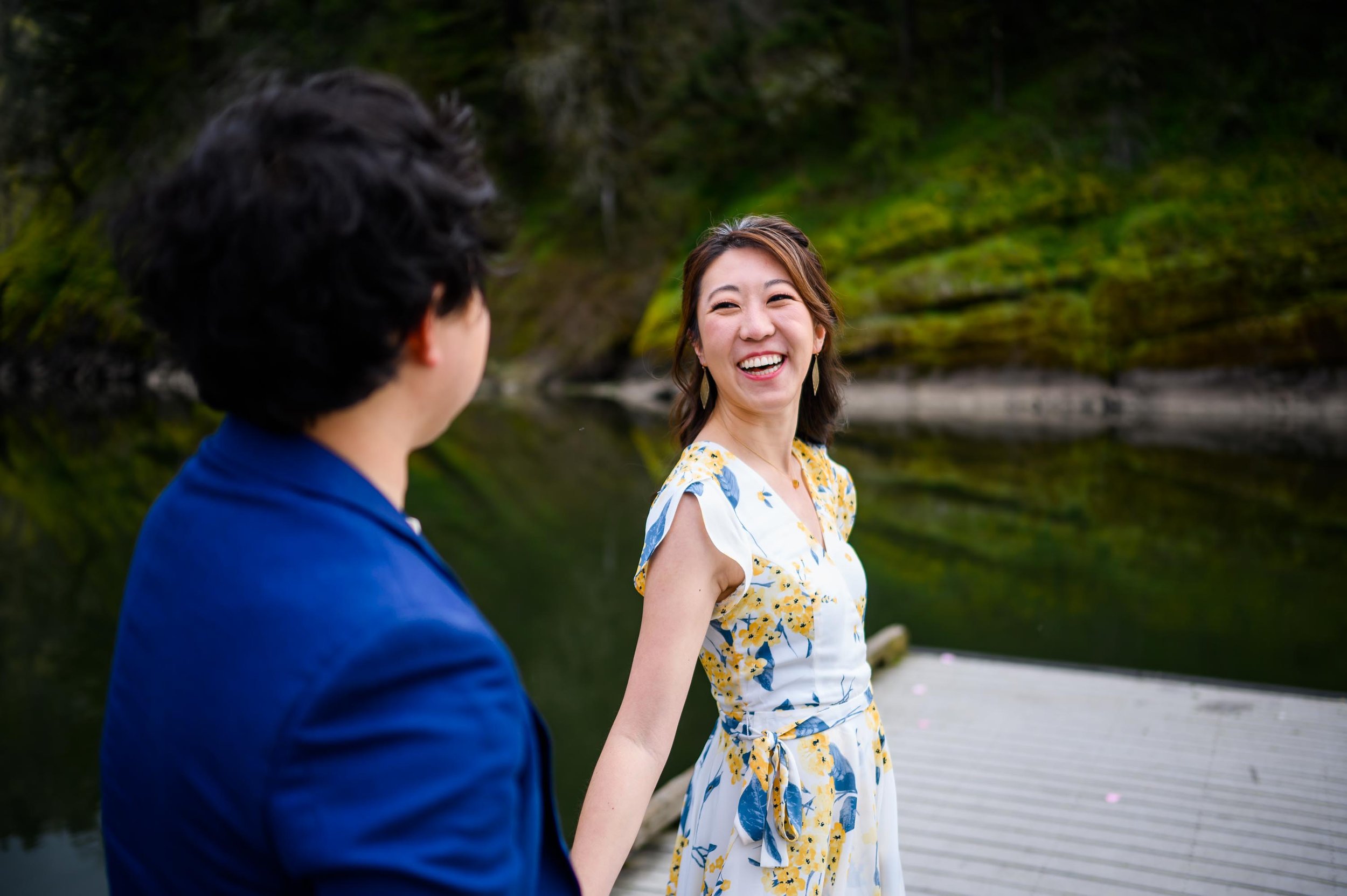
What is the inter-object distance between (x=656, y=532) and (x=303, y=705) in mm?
1022

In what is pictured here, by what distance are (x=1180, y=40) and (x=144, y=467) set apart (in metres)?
21.2

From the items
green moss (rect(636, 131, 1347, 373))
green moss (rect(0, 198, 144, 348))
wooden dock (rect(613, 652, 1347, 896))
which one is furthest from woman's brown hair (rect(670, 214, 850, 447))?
green moss (rect(0, 198, 144, 348))

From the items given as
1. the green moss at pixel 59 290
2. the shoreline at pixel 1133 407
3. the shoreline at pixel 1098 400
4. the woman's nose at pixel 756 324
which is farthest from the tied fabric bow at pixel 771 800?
the green moss at pixel 59 290

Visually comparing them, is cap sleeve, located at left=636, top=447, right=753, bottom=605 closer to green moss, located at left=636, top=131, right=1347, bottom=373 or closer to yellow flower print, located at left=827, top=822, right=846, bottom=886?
yellow flower print, located at left=827, top=822, right=846, bottom=886

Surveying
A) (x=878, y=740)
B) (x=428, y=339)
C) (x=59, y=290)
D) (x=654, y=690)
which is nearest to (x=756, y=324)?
(x=654, y=690)

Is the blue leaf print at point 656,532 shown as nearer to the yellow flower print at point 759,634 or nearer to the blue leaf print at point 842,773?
the yellow flower print at point 759,634

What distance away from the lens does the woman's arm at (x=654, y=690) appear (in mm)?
1480

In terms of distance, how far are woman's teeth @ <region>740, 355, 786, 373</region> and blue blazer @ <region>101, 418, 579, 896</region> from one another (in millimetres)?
1141

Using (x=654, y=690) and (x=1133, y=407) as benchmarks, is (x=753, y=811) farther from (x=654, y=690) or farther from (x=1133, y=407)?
(x=1133, y=407)

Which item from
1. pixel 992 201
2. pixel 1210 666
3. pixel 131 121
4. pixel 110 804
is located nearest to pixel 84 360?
pixel 131 121

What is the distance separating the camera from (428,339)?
91 centimetres

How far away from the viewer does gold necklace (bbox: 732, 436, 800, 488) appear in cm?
198

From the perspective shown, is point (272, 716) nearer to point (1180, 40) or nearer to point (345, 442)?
point (345, 442)

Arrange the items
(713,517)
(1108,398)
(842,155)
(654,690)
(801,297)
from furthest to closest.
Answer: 1. (842,155)
2. (1108,398)
3. (801,297)
4. (713,517)
5. (654,690)
